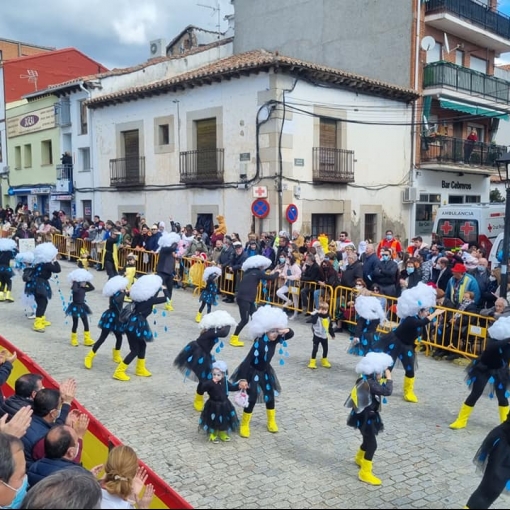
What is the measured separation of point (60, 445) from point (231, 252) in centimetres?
1043

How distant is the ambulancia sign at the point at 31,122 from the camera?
27266 millimetres

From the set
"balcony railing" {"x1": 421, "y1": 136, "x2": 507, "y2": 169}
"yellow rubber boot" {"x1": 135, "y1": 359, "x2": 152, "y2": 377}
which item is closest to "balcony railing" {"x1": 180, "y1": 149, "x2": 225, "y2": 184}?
"balcony railing" {"x1": 421, "y1": 136, "x2": 507, "y2": 169}

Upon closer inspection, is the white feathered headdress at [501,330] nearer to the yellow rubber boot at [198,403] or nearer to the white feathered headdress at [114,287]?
the yellow rubber boot at [198,403]

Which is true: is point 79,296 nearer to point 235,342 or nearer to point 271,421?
point 235,342

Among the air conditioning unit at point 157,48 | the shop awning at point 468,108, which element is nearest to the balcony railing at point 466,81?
the shop awning at point 468,108

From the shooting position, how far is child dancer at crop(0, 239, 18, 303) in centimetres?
1231

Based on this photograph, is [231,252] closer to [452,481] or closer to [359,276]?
[359,276]

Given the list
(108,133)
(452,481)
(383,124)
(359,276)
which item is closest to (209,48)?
(108,133)

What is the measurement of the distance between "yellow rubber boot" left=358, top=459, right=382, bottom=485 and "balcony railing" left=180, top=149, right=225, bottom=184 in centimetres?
1427

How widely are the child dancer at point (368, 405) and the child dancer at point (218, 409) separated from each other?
133 cm

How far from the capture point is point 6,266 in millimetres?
12773

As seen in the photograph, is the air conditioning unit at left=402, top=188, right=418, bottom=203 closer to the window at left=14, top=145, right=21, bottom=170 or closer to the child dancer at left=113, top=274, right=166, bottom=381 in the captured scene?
the child dancer at left=113, top=274, right=166, bottom=381

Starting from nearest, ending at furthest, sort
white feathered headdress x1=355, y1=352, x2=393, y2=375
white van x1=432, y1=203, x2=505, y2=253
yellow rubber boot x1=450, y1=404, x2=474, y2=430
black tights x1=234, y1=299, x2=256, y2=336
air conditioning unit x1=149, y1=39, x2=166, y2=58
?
white feathered headdress x1=355, y1=352, x2=393, y2=375, yellow rubber boot x1=450, y1=404, x2=474, y2=430, black tights x1=234, y1=299, x2=256, y2=336, white van x1=432, y1=203, x2=505, y2=253, air conditioning unit x1=149, y1=39, x2=166, y2=58

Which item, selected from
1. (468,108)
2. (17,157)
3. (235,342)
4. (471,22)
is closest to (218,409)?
(235,342)
